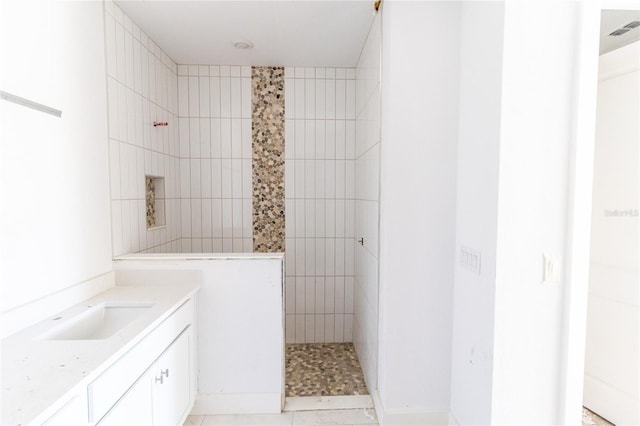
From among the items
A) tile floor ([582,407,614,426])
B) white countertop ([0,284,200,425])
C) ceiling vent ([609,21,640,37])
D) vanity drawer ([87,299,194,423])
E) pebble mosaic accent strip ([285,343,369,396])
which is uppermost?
ceiling vent ([609,21,640,37])

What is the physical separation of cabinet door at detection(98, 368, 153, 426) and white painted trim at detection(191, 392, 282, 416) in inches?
25.6

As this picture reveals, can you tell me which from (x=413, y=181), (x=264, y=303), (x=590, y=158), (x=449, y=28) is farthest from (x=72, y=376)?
(x=449, y=28)

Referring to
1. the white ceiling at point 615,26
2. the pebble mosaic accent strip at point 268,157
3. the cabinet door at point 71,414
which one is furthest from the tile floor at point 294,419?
the white ceiling at point 615,26

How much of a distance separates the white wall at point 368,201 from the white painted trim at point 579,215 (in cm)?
93

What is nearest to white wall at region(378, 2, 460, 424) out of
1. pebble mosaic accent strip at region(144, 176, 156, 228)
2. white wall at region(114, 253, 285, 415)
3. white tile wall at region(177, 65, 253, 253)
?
white wall at region(114, 253, 285, 415)

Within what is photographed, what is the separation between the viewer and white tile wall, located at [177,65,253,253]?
283 centimetres

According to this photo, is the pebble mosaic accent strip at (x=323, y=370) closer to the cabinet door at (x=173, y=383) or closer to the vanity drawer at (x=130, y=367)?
the cabinet door at (x=173, y=383)

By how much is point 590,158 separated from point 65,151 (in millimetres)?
2371

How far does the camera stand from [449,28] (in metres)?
1.68

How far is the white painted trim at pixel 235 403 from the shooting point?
6.34 ft

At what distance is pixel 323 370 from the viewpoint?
99.0 inches

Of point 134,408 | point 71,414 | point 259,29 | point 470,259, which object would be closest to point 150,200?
point 259,29

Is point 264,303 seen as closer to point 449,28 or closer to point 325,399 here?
point 325,399

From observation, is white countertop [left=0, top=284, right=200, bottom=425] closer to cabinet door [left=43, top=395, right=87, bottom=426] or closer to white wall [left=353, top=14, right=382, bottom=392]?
cabinet door [left=43, top=395, right=87, bottom=426]
